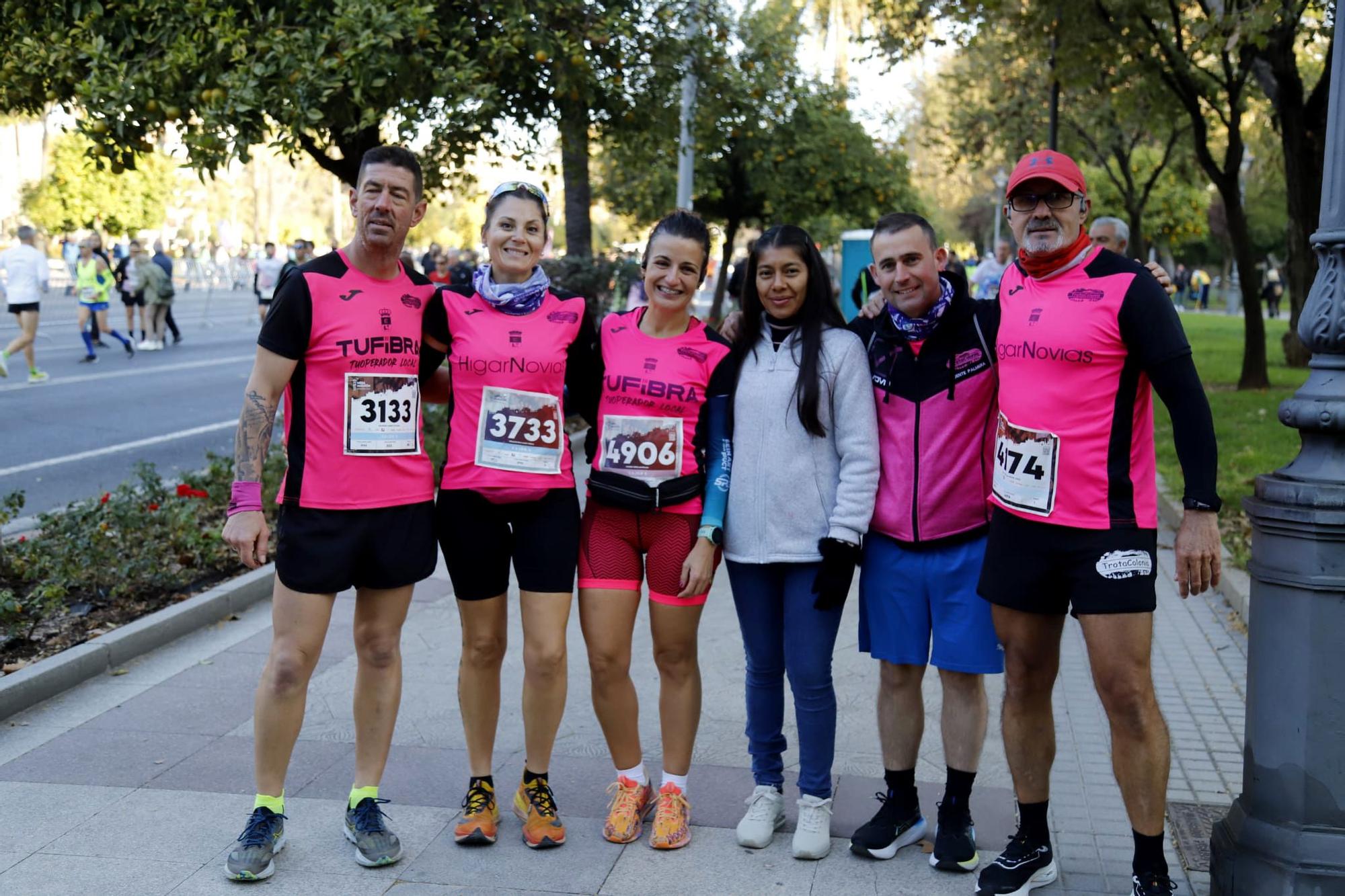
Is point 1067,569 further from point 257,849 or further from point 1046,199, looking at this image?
point 257,849

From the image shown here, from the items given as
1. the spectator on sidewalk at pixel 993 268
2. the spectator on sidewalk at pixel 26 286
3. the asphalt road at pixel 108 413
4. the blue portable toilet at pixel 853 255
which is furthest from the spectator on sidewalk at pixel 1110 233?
the blue portable toilet at pixel 853 255

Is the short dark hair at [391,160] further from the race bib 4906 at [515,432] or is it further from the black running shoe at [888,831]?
the black running shoe at [888,831]

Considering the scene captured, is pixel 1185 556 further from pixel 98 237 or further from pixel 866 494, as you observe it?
pixel 98 237

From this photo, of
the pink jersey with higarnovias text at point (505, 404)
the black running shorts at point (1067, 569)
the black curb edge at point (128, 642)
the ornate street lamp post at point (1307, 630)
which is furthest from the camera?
the black curb edge at point (128, 642)

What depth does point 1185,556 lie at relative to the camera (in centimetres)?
352

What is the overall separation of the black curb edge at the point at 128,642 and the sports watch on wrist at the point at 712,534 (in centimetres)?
302

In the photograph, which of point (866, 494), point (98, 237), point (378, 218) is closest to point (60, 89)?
point (378, 218)

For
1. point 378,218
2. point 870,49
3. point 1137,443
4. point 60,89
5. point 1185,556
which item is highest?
point 870,49

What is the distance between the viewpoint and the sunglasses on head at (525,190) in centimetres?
420

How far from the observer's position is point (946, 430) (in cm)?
399

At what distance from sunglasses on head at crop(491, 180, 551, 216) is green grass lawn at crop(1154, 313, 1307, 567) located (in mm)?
2537

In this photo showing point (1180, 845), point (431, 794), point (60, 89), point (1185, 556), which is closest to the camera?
point (1185, 556)

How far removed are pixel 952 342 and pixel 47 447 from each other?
406 inches

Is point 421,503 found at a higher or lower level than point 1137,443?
lower
